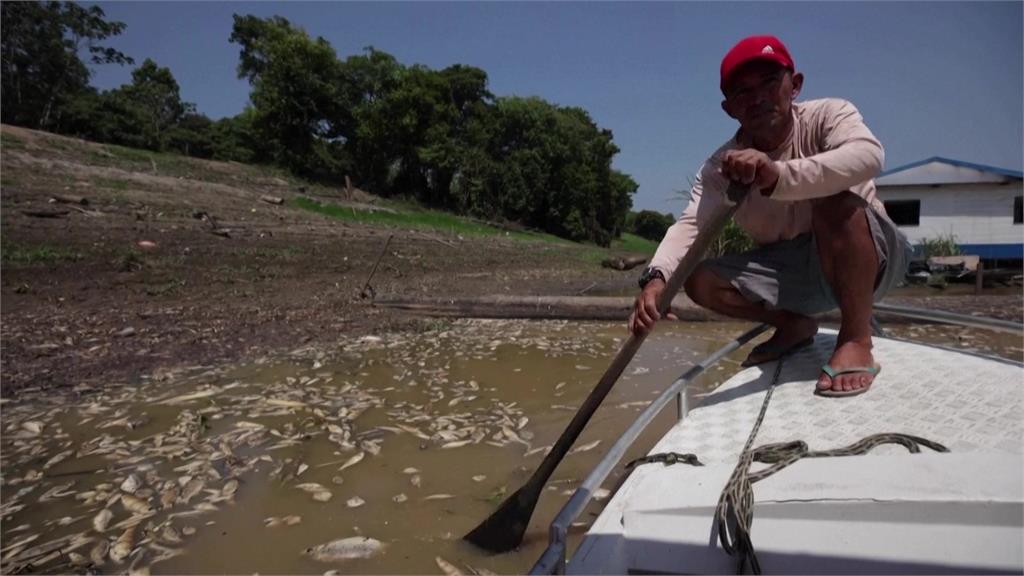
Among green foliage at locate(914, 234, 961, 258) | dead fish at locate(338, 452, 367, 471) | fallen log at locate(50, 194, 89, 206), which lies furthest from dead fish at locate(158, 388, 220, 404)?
green foliage at locate(914, 234, 961, 258)

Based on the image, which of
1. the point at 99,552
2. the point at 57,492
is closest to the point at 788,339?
the point at 99,552

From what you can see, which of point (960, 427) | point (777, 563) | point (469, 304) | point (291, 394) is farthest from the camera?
point (469, 304)

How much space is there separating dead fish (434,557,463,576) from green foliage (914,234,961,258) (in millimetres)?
18917

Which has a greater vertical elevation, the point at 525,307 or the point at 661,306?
the point at 661,306

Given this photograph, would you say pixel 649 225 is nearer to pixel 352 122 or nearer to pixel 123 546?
pixel 352 122

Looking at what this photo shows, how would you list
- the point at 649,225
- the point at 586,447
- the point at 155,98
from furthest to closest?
the point at 649,225
the point at 155,98
the point at 586,447

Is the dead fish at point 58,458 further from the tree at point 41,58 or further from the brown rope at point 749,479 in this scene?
the tree at point 41,58

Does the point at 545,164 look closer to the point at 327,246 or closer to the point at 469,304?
the point at 327,246

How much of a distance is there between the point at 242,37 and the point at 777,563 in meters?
45.6

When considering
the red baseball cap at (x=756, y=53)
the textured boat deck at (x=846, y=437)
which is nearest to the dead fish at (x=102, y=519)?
the textured boat deck at (x=846, y=437)

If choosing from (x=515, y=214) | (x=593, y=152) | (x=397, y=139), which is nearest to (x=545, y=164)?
(x=515, y=214)

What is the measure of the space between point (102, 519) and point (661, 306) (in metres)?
2.60

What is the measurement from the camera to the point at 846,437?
1.62 meters

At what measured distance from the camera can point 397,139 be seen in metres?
32.7
